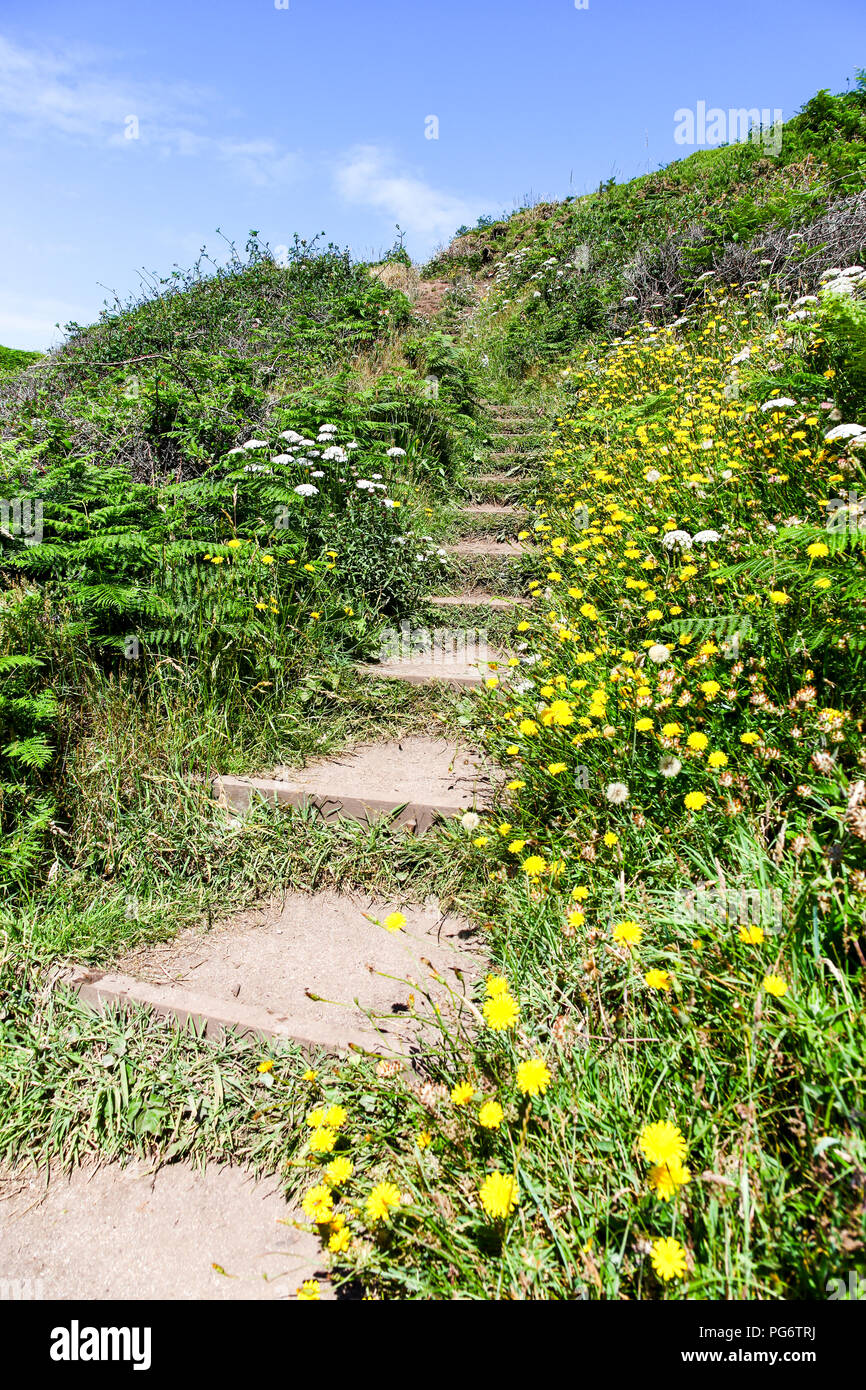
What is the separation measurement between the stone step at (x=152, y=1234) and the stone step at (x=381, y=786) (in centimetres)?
160

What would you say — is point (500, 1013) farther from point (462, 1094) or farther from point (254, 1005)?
point (254, 1005)

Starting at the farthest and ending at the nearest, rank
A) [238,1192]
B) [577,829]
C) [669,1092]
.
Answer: [577,829] < [238,1192] < [669,1092]

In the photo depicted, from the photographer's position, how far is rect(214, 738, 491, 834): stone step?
3.43 m

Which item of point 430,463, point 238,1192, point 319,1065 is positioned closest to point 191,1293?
point 238,1192

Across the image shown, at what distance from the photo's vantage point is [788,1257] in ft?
4.30

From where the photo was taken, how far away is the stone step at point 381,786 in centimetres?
343

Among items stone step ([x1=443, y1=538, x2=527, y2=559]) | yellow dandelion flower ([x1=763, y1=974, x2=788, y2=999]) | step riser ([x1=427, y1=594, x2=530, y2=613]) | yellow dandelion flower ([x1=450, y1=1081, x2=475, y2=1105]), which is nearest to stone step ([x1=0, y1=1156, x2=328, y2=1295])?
yellow dandelion flower ([x1=450, y1=1081, x2=475, y2=1105])

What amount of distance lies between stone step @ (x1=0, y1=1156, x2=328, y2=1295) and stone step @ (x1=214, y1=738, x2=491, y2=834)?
1.60 metres

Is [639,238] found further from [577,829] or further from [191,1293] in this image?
[191,1293]

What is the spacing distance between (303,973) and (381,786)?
3.57 ft

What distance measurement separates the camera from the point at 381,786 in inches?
145

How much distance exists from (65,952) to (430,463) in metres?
5.89

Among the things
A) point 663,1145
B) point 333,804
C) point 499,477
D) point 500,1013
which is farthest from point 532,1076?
point 499,477
